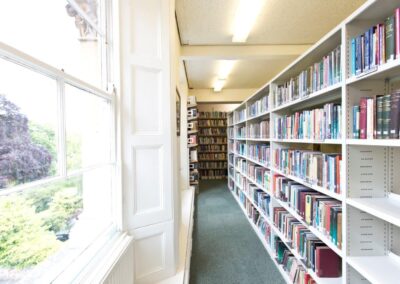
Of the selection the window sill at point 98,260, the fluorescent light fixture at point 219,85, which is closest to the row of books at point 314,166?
the window sill at point 98,260

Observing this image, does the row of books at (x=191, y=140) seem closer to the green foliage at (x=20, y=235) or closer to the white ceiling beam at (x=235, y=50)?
the white ceiling beam at (x=235, y=50)

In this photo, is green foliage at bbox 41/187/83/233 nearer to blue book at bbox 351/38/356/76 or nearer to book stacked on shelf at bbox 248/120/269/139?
blue book at bbox 351/38/356/76

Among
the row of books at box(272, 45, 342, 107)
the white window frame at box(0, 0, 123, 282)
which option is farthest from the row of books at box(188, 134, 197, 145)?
the white window frame at box(0, 0, 123, 282)

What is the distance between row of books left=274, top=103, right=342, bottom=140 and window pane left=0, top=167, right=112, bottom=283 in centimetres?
163

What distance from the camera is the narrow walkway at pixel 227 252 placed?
2273mm

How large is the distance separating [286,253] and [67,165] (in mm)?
2126

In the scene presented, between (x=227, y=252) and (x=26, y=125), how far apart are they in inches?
99.5

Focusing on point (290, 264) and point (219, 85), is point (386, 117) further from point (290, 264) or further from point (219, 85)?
point (219, 85)

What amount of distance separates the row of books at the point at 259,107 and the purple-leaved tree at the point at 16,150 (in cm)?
256

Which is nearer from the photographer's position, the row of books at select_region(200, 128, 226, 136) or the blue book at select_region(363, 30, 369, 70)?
the blue book at select_region(363, 30, 369, 70)

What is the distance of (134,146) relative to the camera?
1.78 meters

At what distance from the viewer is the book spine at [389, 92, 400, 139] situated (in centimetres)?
103

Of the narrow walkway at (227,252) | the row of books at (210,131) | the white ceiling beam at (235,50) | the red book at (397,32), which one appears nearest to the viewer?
the red book at (397,32)

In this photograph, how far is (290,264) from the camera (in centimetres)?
215
